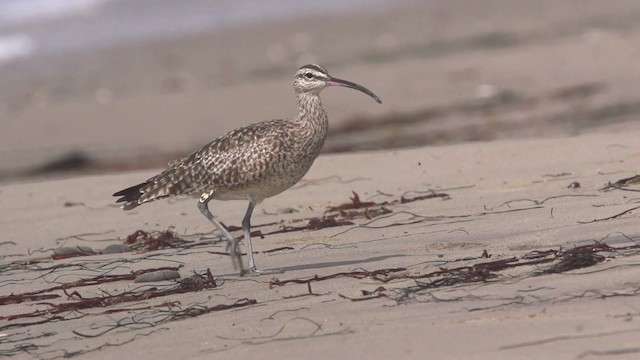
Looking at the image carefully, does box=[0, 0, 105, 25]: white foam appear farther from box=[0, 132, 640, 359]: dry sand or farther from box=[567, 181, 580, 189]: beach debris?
box=[567, 181, 580, 189]: beach debris

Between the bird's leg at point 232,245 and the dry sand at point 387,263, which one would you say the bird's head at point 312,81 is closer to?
the dry sand at point 387,263

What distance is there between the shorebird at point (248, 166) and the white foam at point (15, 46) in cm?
2093

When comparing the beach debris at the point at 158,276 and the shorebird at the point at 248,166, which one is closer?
the beach debris at the point at 158,276

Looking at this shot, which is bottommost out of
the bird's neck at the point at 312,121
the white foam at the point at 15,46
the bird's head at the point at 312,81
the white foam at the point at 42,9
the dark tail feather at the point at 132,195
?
the dark tail feather at the point at 132,195

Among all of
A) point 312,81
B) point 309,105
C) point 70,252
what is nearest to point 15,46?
point 70,252

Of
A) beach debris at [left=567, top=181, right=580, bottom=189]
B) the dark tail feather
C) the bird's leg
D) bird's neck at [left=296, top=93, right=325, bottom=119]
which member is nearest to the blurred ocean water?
beach debris at [left=567, top=181, right=580, bottom=189]

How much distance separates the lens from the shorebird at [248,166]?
31.6 feet

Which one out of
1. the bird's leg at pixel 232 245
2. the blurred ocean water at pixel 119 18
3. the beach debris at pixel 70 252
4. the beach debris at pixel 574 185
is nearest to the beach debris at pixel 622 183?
the beach debris at pixel 574 185

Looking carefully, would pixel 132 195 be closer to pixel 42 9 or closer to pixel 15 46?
pixel 15 46

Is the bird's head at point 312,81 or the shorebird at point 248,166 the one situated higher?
the bird's head at point 312,81

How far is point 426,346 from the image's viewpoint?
611 centimetres

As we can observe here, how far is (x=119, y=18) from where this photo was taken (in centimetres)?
3350

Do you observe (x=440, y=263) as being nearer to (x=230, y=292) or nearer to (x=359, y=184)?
(x=230, y=292)

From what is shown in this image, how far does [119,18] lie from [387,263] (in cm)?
2587
